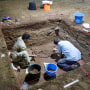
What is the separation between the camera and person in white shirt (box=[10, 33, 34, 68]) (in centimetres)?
386

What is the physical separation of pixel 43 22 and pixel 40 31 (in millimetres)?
507

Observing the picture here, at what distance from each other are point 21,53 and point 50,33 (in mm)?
2762

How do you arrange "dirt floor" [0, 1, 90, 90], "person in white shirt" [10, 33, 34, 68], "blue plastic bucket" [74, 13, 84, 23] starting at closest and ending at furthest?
1. "person in white shirt" [10, 33, 34, 68]
2. "dirt floor" [0, 1, 90, 90]
3. "blue plastic bucket" [74, 13, 84, 23]

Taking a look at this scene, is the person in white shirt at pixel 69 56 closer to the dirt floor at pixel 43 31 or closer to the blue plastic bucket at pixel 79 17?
the dirt floor at pixel 43 31

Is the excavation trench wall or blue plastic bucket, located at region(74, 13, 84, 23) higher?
blue plastic bucket, located at region(74, 13, 84, 23)

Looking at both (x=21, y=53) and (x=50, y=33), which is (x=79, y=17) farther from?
(x=21, y=53)

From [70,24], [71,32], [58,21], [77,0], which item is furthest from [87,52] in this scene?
[77,0]

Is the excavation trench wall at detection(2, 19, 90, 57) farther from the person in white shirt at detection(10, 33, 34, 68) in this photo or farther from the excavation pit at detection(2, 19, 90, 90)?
the person in white shirt at detection(10, 33, 34, 68)

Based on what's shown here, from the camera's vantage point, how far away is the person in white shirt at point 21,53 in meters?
3.86

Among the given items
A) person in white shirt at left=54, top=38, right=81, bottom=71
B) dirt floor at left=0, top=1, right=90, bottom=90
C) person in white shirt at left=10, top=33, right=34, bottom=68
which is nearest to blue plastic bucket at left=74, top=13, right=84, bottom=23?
dirt floor at left=0, top=1, right=90, bottom=90

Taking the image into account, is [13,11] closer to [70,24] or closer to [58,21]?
[58,21]

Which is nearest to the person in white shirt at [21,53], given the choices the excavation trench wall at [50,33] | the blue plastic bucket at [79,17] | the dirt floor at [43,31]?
the dirt floor at [43,31]

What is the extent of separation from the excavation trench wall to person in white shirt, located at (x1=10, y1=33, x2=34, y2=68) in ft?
5.00

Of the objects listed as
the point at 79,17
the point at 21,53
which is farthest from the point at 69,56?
the point at 79,17
